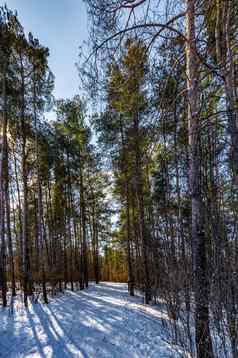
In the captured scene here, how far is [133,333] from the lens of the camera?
14.6 feet

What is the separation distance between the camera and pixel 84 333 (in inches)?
173

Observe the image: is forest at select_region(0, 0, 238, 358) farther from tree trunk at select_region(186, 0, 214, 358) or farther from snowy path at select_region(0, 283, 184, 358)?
snowy path at select_region(0, 283, 184, 358)

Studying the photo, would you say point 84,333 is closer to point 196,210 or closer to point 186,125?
point 196,210

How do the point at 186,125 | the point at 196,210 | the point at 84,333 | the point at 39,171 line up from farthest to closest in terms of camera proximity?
the point at 39,171
the point at 84,333
the point at 186,125
the point at 196,210

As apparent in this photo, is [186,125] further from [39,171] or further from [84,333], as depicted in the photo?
[39,171]

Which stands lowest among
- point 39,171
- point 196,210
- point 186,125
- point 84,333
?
point 84,333

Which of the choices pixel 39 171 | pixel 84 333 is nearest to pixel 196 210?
pixel 84 333

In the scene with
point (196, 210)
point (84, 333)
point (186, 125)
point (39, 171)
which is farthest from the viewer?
point (39, 171)

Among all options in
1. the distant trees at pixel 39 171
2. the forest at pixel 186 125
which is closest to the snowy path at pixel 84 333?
the forest at pixel 186 125

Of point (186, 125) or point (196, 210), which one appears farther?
point (186, 125)

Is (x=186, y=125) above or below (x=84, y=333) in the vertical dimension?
above

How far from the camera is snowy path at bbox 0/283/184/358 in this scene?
367cm

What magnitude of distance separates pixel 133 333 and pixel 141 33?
500 cm

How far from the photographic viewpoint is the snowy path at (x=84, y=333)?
144 inches
